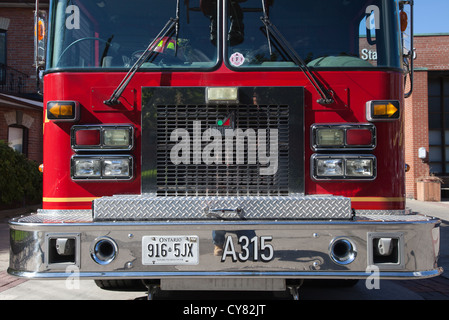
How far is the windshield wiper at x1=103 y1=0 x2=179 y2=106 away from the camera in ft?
10.2

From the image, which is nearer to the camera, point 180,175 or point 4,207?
point 180,175

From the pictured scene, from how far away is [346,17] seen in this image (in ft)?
11.1

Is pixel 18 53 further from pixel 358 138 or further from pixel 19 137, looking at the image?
pixel 358 138

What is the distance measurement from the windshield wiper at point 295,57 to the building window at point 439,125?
43.6 ft

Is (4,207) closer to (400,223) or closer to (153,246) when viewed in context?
(153,246)

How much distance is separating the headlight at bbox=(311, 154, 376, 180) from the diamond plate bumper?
0.38m

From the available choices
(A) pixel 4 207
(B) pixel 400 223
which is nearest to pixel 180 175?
(B) pixel 400 223

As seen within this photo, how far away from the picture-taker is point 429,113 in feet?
49.5

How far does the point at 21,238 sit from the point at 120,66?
Result: 52.9 inches

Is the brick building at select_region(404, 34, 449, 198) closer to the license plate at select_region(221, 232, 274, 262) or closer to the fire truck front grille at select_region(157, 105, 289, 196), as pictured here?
the fire truck front grille at select_region(157, 105, 289, 196)

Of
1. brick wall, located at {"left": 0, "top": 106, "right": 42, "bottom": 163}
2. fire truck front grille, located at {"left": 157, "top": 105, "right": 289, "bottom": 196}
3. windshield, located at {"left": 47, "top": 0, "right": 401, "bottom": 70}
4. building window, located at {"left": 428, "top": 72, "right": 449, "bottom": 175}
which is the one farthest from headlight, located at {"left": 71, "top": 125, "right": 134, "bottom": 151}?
building window, located at {"left": 428, "top": 72, "right": 449, "bottom": 175}

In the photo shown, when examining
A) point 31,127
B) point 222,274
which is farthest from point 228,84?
point 31,127

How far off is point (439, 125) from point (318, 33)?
1350cm
